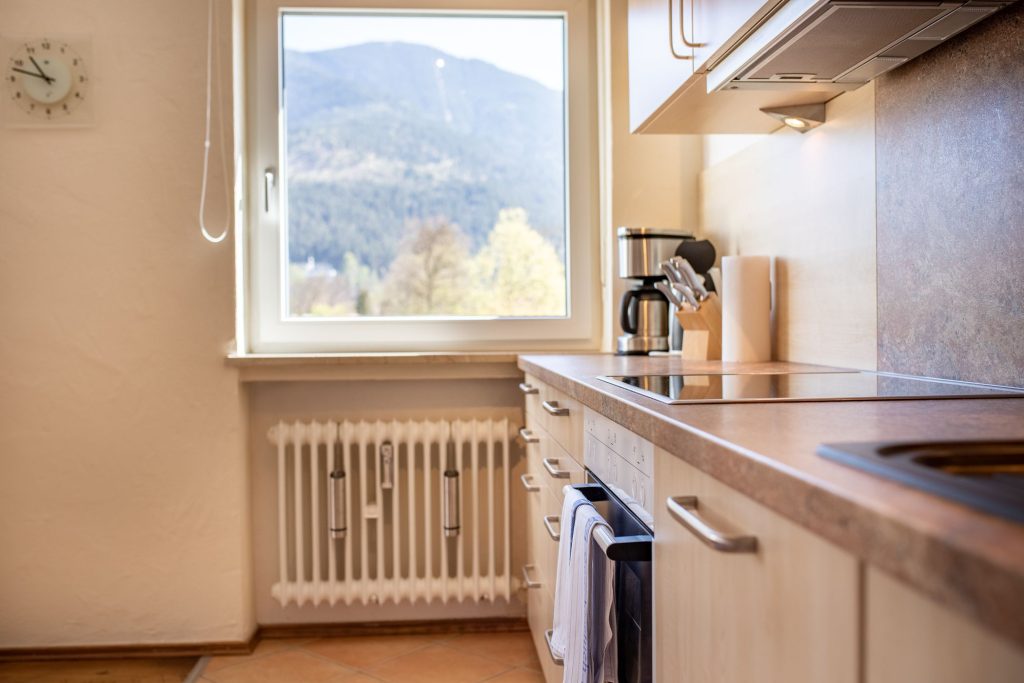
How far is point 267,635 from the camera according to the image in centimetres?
277

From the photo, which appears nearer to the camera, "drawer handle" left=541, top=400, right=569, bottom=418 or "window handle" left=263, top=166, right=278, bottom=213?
"drawer handle" left=541, top=400, right=569, bottom=418

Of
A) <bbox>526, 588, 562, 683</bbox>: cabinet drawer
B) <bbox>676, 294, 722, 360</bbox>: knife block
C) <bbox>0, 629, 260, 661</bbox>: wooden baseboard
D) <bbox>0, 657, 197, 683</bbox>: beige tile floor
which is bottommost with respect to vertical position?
<bbox>0, 657, 197, 683</bbox>: beige tile floor

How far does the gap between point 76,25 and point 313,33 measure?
0.70m

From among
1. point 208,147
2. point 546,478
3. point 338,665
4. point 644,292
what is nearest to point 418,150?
point 208,147

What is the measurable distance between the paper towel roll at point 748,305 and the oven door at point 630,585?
802 mm

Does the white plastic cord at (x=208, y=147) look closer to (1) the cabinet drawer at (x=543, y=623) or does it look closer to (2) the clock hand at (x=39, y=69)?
(2) the clock hand at (x=39, y=69)

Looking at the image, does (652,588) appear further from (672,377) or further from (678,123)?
(678,123)

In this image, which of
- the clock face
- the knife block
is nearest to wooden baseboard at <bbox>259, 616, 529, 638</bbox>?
the knife block

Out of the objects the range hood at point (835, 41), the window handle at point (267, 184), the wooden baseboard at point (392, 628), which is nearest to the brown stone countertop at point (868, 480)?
the range hood at point (835, 41)

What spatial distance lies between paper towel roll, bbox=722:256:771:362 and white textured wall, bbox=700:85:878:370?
0.17ft

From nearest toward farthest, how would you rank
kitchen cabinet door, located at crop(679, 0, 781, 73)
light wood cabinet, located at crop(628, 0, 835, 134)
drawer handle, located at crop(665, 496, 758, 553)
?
drawer handle, located at crop(665, 496, 758, 553) < kitchen cabinet door, located at crop(679, 0, 781, 73) < light wood cabinet, located at crop(628, 0, 835, 134)

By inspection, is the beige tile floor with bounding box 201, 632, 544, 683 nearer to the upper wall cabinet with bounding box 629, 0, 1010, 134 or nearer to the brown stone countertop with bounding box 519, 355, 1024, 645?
the brown stone countertop with bounding box 519, 355, 1024, 645

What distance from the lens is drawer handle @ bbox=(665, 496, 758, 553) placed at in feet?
2.57

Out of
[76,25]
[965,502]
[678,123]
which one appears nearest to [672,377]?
[678,123]
